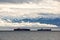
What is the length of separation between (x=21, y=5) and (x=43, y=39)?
529 centimetres

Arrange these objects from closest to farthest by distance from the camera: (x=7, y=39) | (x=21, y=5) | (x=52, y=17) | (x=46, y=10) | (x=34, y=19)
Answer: (x=7, y=39) → (x=34, y=19) → (x=52, y=17) → (x=46, y=10) → (x=21, y=5)

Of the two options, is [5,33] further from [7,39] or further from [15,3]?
[15,3]

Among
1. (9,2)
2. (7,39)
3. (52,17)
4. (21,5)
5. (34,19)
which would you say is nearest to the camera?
(7,39)

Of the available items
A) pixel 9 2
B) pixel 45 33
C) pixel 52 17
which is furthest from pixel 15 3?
pixel 45 33

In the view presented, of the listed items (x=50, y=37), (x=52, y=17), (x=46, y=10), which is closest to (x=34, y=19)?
(x=52, y=17)

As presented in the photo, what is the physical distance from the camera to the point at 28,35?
3021mm

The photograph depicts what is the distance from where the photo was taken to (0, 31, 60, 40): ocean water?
9.87ft

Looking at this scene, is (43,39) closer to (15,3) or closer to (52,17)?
(52,17)

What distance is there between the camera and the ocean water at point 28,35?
118 inches

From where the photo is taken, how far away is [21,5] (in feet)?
26.9

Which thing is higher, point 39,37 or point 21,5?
point 39,37

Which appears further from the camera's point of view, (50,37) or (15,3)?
(15,3)

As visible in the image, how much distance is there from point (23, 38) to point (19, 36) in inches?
3.0

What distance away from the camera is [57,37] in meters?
3.04
